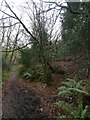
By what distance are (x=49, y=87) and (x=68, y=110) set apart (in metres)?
3.71

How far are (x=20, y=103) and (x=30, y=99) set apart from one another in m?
0.63

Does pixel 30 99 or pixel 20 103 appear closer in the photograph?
pixel 20 103

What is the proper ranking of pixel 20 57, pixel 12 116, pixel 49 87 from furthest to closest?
pixel 20 57
pixel 49 87
pixel 12 116

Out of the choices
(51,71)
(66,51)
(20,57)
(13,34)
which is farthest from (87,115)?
(13,34)

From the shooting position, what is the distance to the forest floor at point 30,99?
7.44m

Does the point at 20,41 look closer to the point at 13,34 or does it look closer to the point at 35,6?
the point at 13,34

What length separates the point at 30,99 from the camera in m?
8.85

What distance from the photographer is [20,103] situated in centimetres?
829

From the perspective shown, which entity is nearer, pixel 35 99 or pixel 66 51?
pixel 35 99

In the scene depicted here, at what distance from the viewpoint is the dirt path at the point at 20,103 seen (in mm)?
7357

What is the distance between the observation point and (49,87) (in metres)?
10.3

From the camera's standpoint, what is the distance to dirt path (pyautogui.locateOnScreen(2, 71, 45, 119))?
7357mm

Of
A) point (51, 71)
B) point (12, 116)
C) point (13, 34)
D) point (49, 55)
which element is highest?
point (13, 34)

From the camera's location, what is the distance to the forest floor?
7441 millimetres
